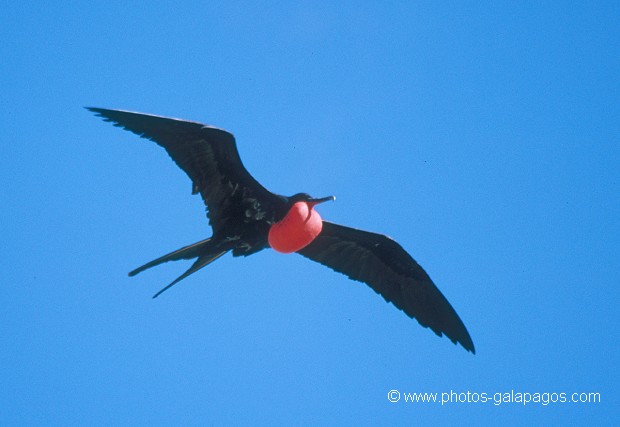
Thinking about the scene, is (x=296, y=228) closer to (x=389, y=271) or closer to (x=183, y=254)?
(x=183, y=254)

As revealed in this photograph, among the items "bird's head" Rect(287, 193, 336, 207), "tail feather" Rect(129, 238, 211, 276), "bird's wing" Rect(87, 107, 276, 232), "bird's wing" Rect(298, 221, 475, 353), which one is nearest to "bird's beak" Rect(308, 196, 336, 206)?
"bird's head" Rect(287, 193, 336, 207)

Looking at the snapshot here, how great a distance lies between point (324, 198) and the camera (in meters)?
5.09

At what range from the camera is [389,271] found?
6035mm

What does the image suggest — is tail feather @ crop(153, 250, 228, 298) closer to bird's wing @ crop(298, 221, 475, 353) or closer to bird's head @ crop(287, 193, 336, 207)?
bird's head @ crop(287, 193, 336, 207)

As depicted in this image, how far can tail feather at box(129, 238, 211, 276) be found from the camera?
15.5 feet

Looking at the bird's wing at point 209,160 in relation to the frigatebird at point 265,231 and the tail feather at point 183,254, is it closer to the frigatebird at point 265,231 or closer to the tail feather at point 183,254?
the frigatebird at point 265,231

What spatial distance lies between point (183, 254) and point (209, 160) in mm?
715

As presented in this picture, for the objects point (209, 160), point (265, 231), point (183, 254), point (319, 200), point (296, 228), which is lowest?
point (183, 254)

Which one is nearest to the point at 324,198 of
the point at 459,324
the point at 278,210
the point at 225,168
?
the point at 278,210

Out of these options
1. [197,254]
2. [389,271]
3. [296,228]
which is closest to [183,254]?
[197,254]

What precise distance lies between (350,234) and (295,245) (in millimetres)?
887

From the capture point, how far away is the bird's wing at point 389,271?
230 inches

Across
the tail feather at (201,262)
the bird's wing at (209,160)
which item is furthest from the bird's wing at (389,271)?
the tail feather at (201,262)

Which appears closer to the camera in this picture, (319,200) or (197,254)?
(319,200)
